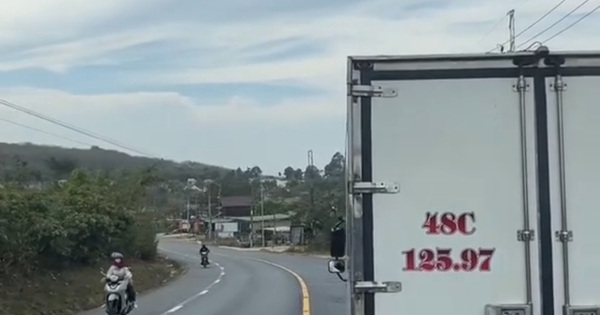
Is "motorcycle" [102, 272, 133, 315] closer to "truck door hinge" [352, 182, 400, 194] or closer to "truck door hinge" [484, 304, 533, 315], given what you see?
"truck door hinge" [352, 182, 400, 194]

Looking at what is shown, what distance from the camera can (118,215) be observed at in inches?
1649

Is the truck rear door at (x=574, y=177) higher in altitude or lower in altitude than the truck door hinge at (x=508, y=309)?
higher

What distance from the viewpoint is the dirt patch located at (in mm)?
23844

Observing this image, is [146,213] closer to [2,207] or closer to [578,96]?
[2,207]

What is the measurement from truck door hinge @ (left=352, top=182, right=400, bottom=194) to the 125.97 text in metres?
0.39

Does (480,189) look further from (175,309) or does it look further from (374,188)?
(175,309)

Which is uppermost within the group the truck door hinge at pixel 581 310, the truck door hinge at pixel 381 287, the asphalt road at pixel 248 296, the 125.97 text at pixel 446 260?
the 125.97 text at pixel 446 260

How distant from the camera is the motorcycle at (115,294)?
65.5ft

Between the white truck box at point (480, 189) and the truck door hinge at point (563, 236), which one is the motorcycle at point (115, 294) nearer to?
the white truck box at point (480, 189)

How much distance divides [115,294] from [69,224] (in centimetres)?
1539

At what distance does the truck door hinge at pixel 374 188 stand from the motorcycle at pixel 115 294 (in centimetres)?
1441

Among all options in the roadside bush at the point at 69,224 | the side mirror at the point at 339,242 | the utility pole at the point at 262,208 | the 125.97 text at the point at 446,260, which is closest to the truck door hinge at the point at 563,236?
the 125.97 text at the point at 446,260

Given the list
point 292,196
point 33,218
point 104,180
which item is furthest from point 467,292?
point 292,196

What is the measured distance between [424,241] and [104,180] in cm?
4144
